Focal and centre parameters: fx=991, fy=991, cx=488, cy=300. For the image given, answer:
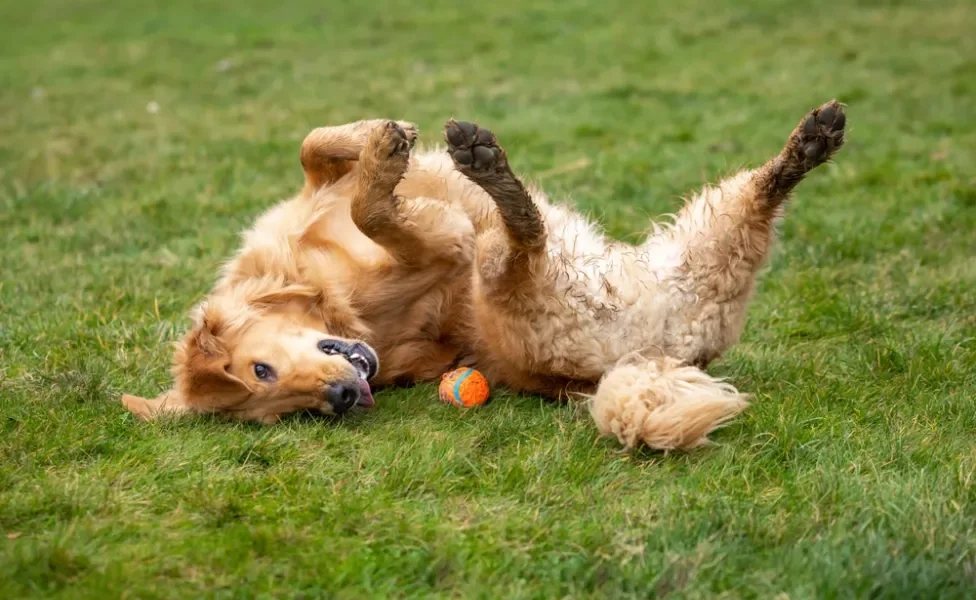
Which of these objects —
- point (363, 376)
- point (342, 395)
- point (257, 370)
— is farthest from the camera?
point (363, 376)

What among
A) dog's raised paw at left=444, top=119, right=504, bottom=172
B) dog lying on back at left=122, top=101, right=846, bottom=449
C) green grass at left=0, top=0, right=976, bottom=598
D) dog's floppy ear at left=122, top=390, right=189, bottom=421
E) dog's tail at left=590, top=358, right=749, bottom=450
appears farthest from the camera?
dog's floppy ear at left=122, top=390, right=189, bottom=421

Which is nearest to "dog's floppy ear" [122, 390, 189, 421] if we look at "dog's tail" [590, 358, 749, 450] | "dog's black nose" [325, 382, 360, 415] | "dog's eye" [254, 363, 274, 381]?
"dog's eye" [254, 363, 274, 381]

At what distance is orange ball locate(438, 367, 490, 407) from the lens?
4.01 metres

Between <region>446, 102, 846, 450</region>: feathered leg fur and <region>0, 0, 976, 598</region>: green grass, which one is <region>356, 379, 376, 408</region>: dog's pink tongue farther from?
<region>446, 102, 846, 450</region>: feathered leg fur

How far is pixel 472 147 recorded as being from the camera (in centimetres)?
368

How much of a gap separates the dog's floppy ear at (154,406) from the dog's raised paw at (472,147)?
1.45 metres

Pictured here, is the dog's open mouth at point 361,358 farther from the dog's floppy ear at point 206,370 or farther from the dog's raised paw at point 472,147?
the dog's raised paw at point 472,147

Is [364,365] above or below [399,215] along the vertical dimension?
below

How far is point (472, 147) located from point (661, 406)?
1.17 meters

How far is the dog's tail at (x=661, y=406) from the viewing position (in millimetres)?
3403

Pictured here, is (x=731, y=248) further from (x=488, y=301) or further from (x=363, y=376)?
(x=363, y=376)

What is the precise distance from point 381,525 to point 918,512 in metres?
1.56

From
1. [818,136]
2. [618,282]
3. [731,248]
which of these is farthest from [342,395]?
[818,136]

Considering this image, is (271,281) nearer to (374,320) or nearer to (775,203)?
(374,320)
